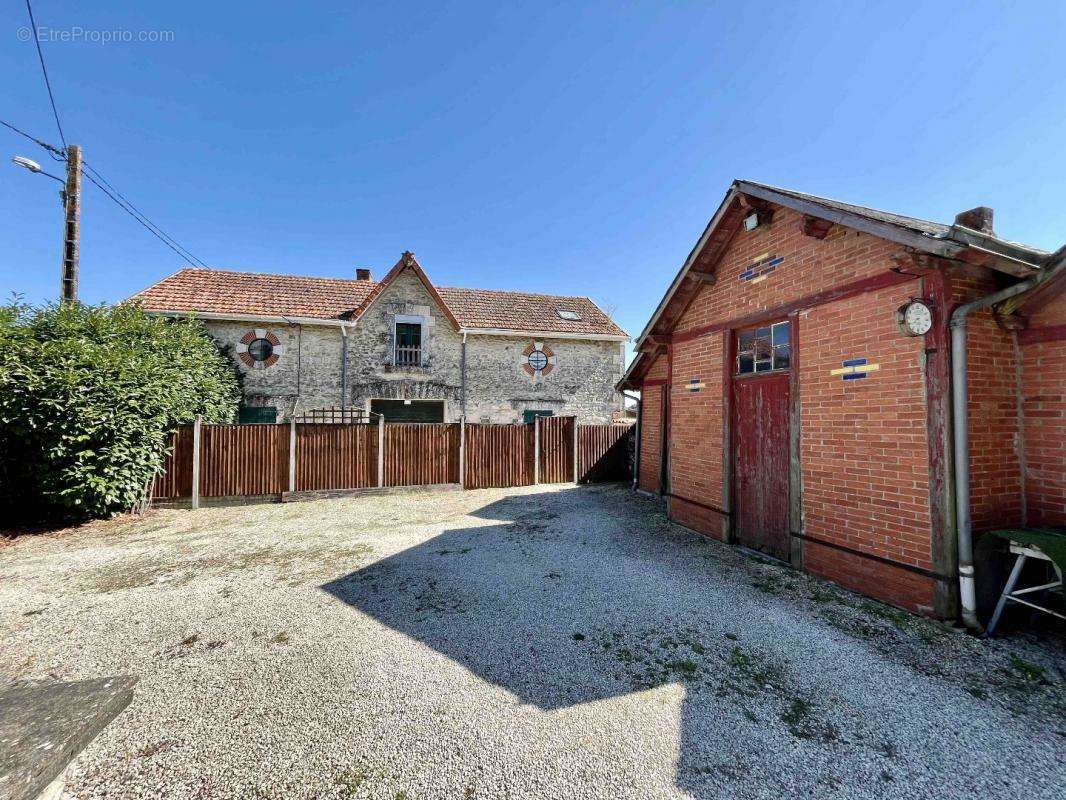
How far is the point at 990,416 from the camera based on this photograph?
3766mm

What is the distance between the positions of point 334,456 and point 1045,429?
35.8 feet

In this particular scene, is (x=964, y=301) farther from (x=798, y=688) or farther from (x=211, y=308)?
(x=211, y=308)

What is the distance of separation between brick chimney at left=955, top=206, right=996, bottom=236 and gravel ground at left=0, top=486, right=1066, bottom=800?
3.83 m

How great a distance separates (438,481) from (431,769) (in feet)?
27.1

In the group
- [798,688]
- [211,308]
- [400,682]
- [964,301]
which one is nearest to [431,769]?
[400,682]

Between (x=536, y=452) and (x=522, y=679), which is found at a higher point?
(x=536, y=452)

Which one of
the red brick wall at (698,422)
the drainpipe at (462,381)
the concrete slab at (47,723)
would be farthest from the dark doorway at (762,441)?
the drainpipe at (462,381)

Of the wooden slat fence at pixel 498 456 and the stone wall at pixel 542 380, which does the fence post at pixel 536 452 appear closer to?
the wooden slat fence at pixel 498 456

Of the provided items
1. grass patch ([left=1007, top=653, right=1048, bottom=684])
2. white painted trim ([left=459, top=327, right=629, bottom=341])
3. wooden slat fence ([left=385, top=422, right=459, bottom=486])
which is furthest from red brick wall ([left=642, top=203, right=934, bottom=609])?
white painted trim ([left=459, top=327, right=629, bottom=341])

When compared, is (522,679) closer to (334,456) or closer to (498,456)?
(334,456)

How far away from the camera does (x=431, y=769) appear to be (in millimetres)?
2186

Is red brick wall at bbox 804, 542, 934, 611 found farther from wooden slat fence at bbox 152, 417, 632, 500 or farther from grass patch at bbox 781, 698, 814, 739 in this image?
wooden slat fence at bbox 152, 417, 632, 500

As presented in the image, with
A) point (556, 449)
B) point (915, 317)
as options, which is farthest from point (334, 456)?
point (915, 317)

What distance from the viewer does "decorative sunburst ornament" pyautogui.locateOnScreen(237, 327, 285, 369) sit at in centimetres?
1316
